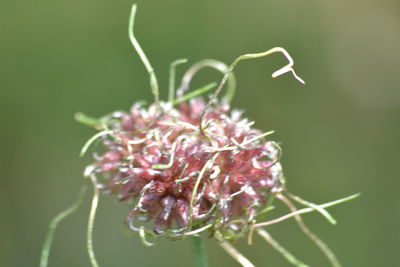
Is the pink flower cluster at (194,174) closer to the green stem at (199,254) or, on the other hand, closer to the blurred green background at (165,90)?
the green stem at (199,254)

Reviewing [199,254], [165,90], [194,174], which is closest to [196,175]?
[194,174]

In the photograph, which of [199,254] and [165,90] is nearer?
[199,254]

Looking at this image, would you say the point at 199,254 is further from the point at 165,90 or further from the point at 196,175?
the point at 165,90

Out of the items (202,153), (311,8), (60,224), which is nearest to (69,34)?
(60,224)

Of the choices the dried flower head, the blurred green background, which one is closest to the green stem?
the dried flower head

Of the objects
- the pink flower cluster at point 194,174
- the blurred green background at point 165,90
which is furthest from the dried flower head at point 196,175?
the blurred green background at point 165,90

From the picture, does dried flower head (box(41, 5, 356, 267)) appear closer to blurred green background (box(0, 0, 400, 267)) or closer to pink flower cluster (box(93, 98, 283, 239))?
pink flower cluster (box(93, 98, 283, 239))
